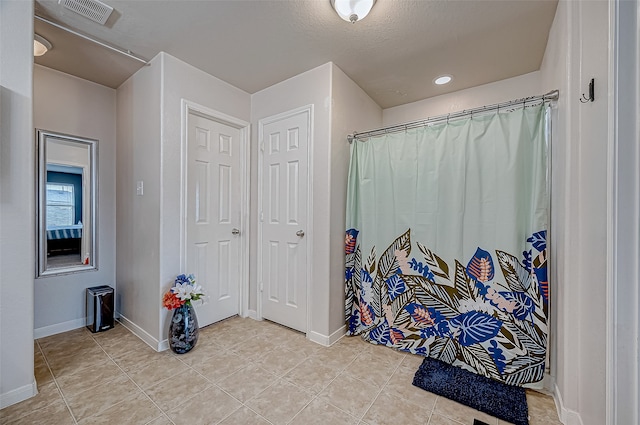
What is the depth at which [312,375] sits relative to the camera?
1867 mm

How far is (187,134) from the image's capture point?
2.39 meters

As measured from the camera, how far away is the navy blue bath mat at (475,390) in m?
1.52

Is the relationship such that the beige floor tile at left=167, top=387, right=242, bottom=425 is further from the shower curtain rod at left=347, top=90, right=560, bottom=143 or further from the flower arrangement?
the shower curtain rod at left=347, top=90, right=560, bottom=143

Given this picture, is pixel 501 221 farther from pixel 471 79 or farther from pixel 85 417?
pixel 85 417

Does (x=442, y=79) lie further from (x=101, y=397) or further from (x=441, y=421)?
(x=101, y=397)

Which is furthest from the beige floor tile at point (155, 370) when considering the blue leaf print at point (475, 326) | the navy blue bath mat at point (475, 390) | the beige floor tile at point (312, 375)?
the blue leaf print at point (475, 326)

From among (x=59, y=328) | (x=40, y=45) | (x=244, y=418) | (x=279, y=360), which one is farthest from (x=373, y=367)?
(x=40, y=45)

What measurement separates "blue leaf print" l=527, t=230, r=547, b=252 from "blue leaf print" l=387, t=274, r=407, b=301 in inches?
36.4

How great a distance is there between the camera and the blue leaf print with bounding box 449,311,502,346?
183 centimetres

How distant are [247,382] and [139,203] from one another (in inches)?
71.0

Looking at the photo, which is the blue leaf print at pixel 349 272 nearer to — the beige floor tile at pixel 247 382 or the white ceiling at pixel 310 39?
the beige floor tile at pixel 247 382

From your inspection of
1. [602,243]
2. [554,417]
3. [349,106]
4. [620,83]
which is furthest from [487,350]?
[349,106]

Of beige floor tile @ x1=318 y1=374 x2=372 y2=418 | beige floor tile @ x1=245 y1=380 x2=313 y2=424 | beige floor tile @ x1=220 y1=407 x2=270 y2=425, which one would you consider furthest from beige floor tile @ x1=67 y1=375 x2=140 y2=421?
beige floor tile @ x1=318 y1=374 x2=372 y2=418

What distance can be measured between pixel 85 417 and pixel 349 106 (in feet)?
9.42
